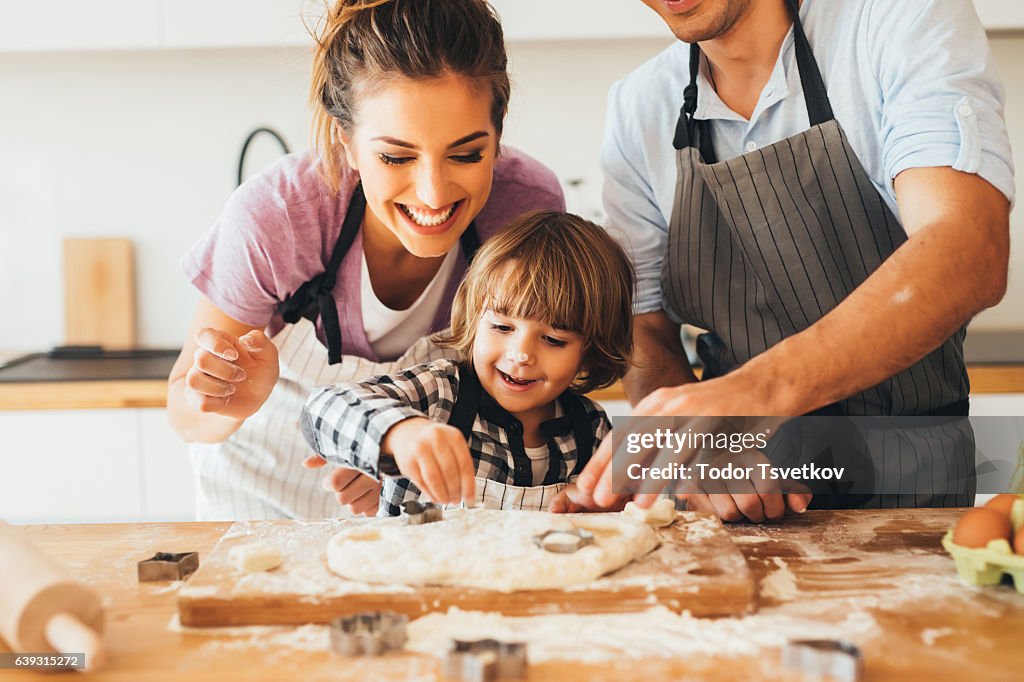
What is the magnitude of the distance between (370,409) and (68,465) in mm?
1431

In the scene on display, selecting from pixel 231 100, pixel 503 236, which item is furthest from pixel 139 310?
pixel 503 236

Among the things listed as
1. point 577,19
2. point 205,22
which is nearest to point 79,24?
point 205,22

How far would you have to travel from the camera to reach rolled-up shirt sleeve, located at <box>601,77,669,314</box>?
1.52 metres

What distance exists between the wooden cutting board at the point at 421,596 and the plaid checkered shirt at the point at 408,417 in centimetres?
22

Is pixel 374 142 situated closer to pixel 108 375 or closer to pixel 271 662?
pixel 271 662

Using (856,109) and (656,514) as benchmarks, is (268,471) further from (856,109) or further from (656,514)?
(856,109)

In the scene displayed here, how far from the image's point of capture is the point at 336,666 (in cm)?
74

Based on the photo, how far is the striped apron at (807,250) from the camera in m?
1.32

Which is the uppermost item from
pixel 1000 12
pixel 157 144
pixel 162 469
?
pixel 1000 12

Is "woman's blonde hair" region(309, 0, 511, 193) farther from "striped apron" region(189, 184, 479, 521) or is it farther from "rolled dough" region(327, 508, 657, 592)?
"rolled dough" region(327, 508, 657, 592)

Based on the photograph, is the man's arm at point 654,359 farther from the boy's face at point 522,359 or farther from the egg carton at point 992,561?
the egg carton at point 992,561

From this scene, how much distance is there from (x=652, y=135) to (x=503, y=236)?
306 millimetres

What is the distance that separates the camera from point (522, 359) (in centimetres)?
128

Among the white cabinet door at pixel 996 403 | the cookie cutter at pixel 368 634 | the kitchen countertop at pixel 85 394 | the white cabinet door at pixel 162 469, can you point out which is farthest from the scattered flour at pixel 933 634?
the white cabinet door at pixel 162 469
